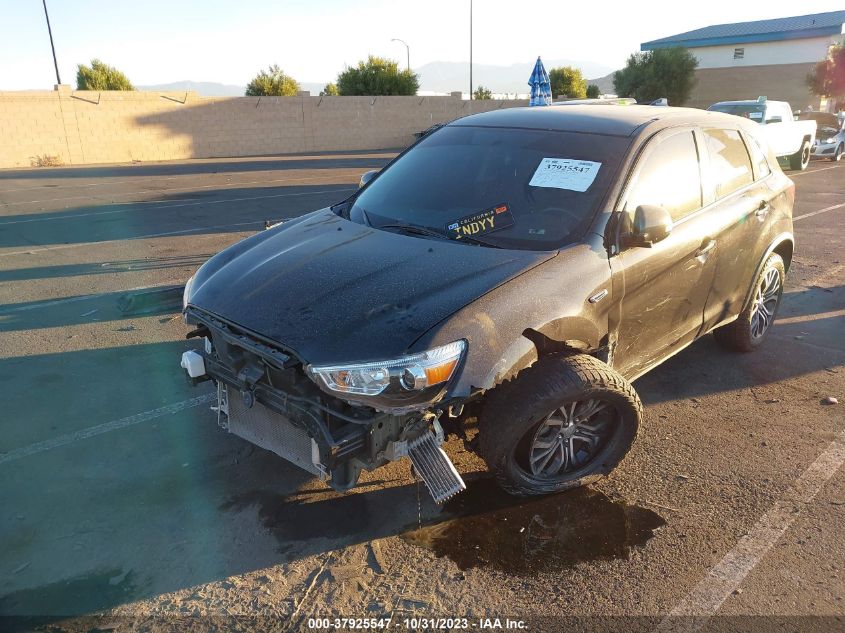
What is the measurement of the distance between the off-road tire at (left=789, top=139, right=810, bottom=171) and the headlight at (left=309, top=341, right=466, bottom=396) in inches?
734

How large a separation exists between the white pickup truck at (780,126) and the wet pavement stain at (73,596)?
1531 centimetres

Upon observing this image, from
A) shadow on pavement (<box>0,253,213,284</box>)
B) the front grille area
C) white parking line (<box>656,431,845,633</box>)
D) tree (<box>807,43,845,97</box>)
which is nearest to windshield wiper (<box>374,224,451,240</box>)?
the front grille area

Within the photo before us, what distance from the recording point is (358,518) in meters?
3.18

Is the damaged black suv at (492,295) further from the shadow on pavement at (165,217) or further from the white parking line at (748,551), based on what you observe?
the shadow on pavement at (165,217)

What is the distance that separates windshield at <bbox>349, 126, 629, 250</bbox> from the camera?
11.3ft

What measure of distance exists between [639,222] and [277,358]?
1924mm

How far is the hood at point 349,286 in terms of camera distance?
2.72m

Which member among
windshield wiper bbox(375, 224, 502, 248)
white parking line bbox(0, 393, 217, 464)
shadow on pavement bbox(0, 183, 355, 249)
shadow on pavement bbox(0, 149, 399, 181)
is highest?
windshield wiper bbox(375, 224, 502, 248)

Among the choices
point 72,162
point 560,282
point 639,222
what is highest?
point 639,222

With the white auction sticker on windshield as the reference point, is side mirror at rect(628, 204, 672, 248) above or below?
below

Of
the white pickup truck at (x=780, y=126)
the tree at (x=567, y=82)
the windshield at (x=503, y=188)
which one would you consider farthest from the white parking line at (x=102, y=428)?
the tree at (x=567, y=82)

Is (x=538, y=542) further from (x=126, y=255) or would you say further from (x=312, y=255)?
(x=126, y=255)

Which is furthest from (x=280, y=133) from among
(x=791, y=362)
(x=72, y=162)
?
(x=791, y=362)

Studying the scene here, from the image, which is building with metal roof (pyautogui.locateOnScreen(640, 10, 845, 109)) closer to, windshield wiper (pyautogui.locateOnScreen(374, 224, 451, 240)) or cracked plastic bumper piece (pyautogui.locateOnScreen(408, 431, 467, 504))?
windshield wiper (pyautogui.locateOnScreen(374, 224, 451, 240))
